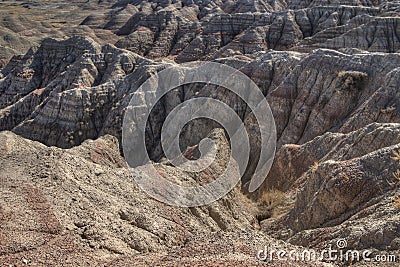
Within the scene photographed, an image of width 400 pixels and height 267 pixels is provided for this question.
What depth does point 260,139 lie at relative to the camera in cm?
2969

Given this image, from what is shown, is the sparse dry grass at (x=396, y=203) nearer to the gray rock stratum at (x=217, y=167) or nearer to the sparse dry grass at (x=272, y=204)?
the gray rock stratum at (x=217, y=167)

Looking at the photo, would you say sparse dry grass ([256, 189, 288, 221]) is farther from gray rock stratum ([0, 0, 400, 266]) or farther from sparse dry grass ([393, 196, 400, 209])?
sparse dry grass ([393, 196, 400, 209])

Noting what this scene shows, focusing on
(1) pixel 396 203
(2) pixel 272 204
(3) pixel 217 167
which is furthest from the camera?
(3) pixel 217 167

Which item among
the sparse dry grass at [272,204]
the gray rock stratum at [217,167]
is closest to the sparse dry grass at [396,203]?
the gray rock stratum at [217,167]

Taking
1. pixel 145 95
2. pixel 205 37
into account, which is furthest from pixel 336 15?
pixel 145 95

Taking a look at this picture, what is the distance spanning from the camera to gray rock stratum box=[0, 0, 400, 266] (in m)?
11.7

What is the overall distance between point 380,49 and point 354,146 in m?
33.4

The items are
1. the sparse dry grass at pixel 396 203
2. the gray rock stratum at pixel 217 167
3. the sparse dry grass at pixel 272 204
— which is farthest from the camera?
the sparse dry grass at pixel 272 204

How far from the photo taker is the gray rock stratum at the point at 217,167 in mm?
11703

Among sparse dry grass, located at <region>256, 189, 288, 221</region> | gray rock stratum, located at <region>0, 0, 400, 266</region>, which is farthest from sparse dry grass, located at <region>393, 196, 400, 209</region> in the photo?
sparse dry grass, located at <region>256, 189, 288, 221</region>

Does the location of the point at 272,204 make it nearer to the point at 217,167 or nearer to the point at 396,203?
the point at 217,167

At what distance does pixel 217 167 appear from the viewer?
23.0m

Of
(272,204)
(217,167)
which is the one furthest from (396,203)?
(217,167)

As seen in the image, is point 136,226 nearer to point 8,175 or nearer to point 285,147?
point 8,175
